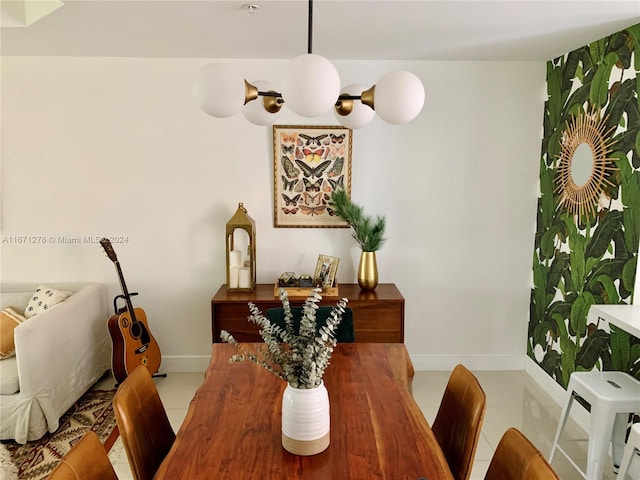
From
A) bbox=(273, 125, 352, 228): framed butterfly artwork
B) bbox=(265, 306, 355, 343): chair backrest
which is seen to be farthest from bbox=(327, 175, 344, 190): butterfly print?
bbox=(265, 306, 355, 343): chair backrest

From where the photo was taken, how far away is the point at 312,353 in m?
1.40

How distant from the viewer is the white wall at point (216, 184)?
349 cm

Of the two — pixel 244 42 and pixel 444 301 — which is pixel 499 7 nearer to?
pixel 244 42

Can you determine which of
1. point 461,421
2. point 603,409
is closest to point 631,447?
point 603,409

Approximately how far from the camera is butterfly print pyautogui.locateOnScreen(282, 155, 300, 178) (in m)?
3.56

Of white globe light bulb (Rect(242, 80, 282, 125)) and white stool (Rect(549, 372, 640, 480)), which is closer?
white globe light bulb (Rect(242, 80, 282, 125))

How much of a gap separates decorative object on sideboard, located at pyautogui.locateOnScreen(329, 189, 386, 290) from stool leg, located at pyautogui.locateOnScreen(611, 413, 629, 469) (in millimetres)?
1640

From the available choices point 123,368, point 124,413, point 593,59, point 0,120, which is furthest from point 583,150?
point 0,120

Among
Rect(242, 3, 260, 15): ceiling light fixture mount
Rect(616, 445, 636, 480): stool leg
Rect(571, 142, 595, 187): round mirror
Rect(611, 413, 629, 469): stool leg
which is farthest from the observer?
Rect(571, 142, 595, 187): round mirror

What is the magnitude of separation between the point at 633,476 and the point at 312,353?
6.51 ft

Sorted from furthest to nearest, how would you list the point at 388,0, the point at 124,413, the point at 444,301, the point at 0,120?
1. the point at 444,301
2. the point at 0,120
3. the point at 388,0
4. the point at 124,413

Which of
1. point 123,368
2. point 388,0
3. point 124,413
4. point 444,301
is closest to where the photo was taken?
point 124,413

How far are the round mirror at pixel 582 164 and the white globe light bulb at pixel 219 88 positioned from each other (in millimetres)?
2363

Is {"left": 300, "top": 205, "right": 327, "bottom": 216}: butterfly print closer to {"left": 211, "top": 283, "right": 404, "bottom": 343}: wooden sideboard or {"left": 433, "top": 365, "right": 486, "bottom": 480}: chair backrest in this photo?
{"left": 211, "top": 283, "right": 404, "bottom": 343}: wooden sideboard
